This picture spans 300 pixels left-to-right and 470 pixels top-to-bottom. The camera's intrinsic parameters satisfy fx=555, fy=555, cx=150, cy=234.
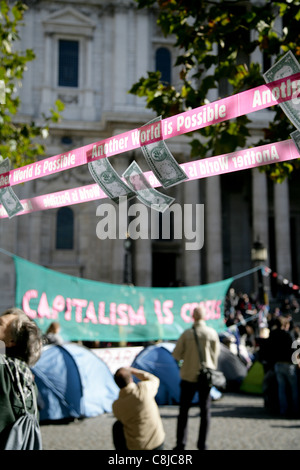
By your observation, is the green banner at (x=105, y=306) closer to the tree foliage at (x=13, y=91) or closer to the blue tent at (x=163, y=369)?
the blue tent at (x=163, y=369)

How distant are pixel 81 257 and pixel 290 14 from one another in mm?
25220

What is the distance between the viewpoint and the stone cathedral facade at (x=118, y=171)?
97.6 ft

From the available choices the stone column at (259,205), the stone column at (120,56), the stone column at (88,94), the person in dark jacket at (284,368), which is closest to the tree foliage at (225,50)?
the person in dark jacket at (284,368)

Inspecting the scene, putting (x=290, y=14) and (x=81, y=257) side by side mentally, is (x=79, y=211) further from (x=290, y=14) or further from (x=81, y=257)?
(x=290, y=14)

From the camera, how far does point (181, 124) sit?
11.3 feet

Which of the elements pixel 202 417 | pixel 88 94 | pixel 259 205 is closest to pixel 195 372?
pixel 202 417

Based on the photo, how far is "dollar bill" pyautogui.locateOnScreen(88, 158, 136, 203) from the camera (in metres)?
3.60

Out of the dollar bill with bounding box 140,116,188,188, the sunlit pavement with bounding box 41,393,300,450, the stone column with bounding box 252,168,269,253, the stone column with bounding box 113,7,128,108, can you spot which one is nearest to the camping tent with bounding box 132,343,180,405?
the sunlit pavement with bounding box 41,393,300,450

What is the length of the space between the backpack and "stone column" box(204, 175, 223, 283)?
87.6ft

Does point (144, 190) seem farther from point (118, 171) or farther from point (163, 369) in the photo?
point (118, 171)

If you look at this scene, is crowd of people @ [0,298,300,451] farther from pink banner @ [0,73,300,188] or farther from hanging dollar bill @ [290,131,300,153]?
hanging dollar bill @ [290,131,300,153]

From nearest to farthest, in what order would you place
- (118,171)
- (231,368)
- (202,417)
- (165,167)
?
(165,167), (202,417), (231,368), (118,171)

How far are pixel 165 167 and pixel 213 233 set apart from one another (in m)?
27.0

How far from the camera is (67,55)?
107 feet
